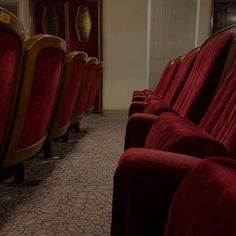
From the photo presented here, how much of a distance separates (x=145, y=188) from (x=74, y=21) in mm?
4689

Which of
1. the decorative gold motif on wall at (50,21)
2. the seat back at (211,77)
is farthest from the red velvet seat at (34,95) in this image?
the decorative gold motif on wall at (50,21)

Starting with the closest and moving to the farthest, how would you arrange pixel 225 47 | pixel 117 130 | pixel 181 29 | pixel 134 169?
pixel 134 169 < pixel 225 47 < pixel 117 130 < pixel 181 29

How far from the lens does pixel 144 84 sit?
4797mm

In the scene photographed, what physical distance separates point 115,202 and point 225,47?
654mm

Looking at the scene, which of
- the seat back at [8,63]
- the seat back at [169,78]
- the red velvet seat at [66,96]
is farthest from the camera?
the seat back at [169,78]

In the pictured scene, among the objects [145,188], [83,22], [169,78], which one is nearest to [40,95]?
[145,188]

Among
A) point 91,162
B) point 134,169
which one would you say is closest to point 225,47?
point 134,169

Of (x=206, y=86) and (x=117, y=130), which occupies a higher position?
(x=206, y=86)

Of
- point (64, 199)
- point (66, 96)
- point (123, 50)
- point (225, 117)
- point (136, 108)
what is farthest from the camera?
point (123, 50)

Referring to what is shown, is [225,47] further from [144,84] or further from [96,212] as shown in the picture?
[144,84]

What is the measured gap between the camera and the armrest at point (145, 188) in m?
0.47

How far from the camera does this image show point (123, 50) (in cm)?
475

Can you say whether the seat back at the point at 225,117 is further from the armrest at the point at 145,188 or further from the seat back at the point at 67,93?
the seat back at the point at 67,93

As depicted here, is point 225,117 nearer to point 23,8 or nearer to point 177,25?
point 177,25
